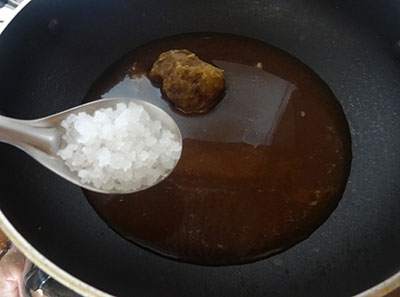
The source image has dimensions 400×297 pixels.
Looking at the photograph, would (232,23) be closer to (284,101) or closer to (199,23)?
(199,23)

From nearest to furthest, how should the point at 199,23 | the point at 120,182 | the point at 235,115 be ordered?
the point at 120,182 → the point at 235,115 → the point at 199,23

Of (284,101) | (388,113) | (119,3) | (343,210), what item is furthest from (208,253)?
(119,3)

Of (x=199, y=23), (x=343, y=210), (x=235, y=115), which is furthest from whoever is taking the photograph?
(x=199, y=23)

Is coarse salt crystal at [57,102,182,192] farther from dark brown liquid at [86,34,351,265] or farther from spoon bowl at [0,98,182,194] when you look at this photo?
dark brown liquid at [86,34,351,265]

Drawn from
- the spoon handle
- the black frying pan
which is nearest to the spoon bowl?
the spoon handle

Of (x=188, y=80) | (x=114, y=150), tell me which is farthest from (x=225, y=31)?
(x=114, y=150)

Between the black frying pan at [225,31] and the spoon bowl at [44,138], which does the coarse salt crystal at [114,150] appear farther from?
the black frying pan at [225,31]
